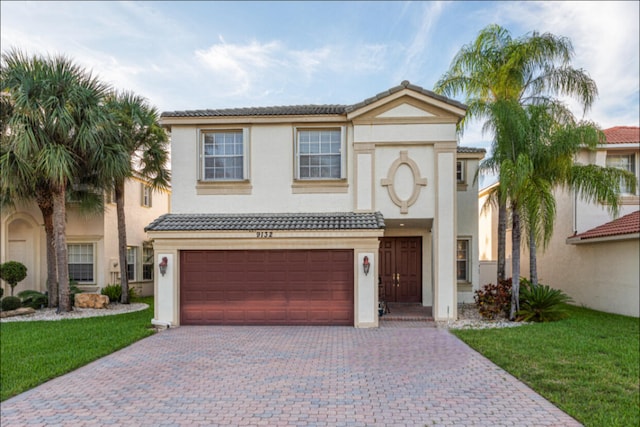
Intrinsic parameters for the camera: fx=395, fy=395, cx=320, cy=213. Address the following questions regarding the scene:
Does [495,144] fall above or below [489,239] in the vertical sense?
above

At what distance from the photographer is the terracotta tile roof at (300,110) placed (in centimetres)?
1220

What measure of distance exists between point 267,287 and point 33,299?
10488 millimetres

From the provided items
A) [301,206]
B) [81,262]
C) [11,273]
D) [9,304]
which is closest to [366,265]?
[301,206]

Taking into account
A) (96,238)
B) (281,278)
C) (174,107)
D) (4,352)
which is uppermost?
(174,107)

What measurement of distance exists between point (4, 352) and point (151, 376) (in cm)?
441

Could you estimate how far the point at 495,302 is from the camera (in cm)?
1251

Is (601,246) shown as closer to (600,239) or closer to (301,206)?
(600,239)

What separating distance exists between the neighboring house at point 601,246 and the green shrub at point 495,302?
3160 millimetres

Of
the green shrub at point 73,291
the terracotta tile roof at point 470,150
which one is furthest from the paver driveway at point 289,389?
the green shrub at point 73,291

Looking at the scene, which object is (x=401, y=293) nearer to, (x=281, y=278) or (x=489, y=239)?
(x=281, y=278)

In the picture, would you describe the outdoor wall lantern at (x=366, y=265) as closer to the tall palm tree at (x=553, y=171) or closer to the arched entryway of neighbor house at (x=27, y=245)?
the tall palm tree at (x=553, y=171)

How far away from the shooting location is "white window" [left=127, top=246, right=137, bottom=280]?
20.1m

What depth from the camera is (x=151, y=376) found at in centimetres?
719

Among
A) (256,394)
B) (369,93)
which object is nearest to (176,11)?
(369,93)
